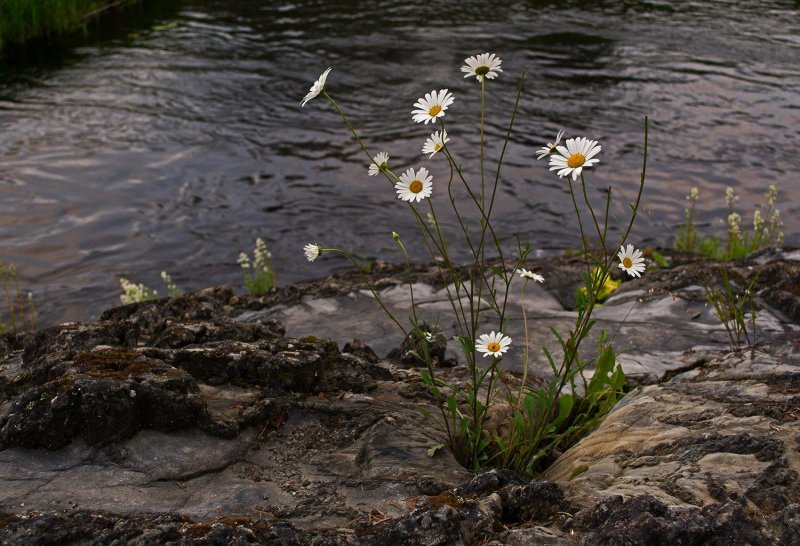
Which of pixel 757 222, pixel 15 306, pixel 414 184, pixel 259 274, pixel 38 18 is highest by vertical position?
pixel 414 184

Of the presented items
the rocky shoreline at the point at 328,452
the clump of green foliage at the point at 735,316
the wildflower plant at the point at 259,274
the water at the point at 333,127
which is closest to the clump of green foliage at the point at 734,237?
the water at the point at 333,127

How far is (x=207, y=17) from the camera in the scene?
58.3 feet

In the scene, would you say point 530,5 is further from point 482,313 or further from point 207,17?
point 482,313

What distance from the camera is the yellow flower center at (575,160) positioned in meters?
2.77

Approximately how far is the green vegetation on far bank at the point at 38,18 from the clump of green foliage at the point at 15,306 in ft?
27.7

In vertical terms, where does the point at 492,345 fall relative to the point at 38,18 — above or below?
below

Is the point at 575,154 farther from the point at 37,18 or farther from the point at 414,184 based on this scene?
Answer: the point at 37,18

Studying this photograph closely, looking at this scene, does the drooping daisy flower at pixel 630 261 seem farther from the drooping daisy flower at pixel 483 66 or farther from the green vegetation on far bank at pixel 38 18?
the green vegetation on far bank at pixel 38 18

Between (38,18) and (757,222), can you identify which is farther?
(38,18)

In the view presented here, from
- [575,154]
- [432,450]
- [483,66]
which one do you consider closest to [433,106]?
[483,66]

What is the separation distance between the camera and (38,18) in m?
15.6

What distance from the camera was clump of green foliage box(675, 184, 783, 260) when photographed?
304 inches

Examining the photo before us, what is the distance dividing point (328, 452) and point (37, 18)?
14824 mm

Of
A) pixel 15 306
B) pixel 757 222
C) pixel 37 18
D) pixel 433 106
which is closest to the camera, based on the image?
pixel 433 106
